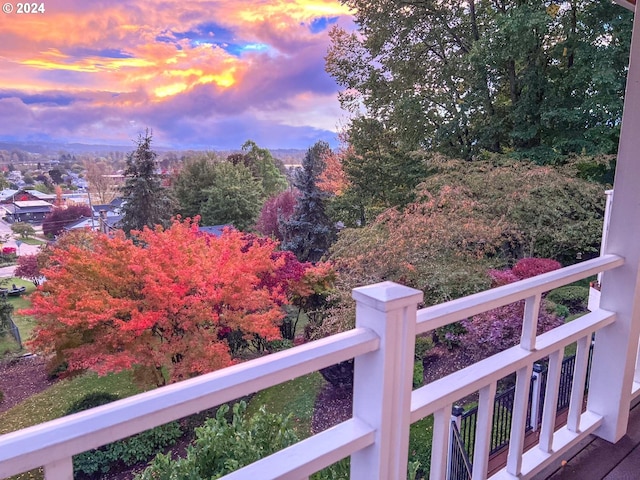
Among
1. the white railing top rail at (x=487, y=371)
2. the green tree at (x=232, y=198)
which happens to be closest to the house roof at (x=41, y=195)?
the green tree at (x=232, y=198)

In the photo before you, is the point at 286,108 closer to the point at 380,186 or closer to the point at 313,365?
the point at 380,186

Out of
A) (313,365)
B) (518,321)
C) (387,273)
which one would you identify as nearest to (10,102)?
(387,273)

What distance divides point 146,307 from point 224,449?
9.40ft

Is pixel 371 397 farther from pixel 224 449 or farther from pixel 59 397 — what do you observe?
pixel 59 397

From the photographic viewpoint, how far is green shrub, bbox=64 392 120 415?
429 cm

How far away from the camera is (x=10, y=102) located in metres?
7.36

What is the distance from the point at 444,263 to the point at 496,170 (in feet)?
6.47

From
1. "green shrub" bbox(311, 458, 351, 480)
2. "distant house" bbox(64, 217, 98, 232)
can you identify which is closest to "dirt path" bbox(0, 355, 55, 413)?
"distant house" bbox(64, 217, 98, 232)

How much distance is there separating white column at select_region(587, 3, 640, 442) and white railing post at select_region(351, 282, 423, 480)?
96 centimetres

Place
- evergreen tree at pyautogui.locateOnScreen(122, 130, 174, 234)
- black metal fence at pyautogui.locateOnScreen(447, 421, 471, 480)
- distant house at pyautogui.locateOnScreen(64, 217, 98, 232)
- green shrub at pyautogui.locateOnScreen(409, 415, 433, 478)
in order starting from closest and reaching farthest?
black metal fence at pyautogui.locateOnScreen(447, 421, 471, 480), green shrub at pyautogui.locateOnScreen(409, 415, 433, 478), distant house at pyautogui.locateOnScreen(64, 217, 98, 232), evergreen tree at pyautogui.locateOnScreen(122, 130, 174, 234)

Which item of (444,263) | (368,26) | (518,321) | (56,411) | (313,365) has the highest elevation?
(368,26)

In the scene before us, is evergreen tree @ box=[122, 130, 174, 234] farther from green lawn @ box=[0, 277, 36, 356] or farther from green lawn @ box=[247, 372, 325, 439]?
green lawn @ box=[247, 372, 325, 439]

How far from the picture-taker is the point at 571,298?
16.2ft

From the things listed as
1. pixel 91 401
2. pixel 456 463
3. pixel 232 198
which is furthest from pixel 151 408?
pixel 232 198
